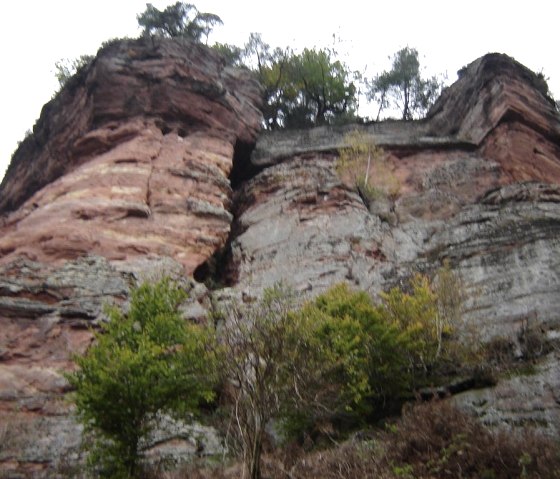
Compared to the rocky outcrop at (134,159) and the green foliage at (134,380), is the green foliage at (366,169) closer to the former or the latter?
the rocky outcrop at (134,159)

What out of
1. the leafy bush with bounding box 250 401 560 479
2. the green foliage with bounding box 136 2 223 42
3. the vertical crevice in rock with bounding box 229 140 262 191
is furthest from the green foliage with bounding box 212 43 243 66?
the leafy bush with bounding box 250 401 560 479

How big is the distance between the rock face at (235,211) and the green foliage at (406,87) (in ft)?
23.4

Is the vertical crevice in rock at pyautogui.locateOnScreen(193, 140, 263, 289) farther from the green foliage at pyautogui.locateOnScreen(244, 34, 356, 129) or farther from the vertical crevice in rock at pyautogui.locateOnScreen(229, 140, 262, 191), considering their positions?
the green foliage at pyautogui.locateOnScreen(244, 34, 356, 129)

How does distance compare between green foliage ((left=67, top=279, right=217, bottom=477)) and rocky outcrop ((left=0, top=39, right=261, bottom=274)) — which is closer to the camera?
green foliage ((left=67, top=279, right=217, bottom=477))

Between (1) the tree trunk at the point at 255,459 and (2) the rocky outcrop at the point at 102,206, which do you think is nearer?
(1) the tree trunk at the point at 255,459

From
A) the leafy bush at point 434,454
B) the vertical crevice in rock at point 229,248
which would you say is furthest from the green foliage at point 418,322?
the vertical crevice in rock at point 229,248

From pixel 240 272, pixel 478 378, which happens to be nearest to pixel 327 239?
pixel 240 272

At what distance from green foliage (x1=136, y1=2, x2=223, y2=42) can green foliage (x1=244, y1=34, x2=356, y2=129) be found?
4.52m

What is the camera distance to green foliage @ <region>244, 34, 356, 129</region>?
3753cm

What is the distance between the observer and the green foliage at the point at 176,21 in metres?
39.2

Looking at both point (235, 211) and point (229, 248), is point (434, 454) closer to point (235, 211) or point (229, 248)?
point (229, 248)

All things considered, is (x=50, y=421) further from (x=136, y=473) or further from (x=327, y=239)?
(x=327, y=239)

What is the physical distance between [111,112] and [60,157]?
3.26 meters

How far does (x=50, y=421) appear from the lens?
15.1 m
